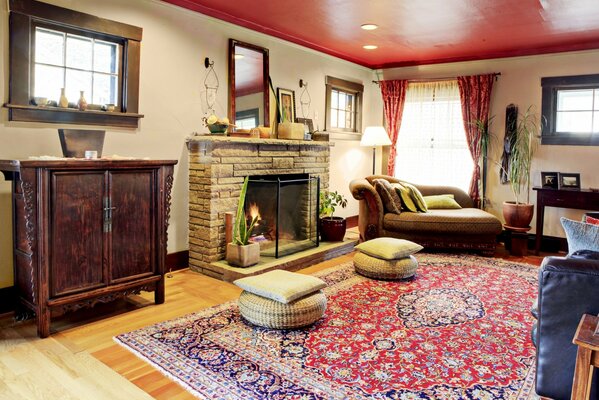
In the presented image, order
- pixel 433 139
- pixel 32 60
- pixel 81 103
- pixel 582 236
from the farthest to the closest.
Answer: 1. pixel 433 139
2. pixel 81 103
3. pixel 32 60
4. pixel 582 236

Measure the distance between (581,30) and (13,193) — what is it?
5372 mm

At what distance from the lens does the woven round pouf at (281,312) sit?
2.89 metres

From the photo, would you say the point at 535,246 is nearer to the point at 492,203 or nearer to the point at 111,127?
the point at 492,203

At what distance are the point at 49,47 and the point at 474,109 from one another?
4.95 m

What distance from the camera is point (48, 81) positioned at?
10.9 ft

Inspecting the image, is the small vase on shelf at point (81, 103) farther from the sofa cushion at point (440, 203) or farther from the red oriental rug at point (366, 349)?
the sofa cushion at point (440, 203)

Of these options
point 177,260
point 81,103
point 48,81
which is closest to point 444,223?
point 177,260

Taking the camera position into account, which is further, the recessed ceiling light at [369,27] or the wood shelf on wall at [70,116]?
the recessed ceiling light at [369,27]

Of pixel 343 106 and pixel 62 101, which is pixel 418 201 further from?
pixel 62 101

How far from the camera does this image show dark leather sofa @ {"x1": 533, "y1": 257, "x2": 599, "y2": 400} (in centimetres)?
189

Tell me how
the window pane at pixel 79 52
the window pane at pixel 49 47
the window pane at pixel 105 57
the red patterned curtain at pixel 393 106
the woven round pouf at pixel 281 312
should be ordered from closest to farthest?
the woven round pouf at pixel 281 312 → the window pane at pixel 49 47 → the window pane at pixel 79 52 → the window pane at pixel 105 57 → the red patterned curtain at pixel 393 106

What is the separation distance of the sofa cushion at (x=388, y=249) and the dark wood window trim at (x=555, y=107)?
8.83ft

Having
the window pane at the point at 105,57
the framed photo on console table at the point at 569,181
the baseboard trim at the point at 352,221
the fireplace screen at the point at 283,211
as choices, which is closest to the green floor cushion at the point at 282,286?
the fireplace screen at the point at 283,211

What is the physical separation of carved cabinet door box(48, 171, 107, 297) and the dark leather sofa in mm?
2593
